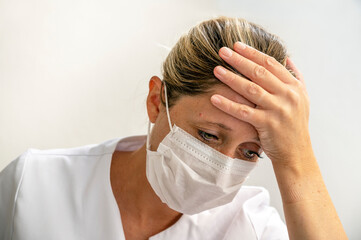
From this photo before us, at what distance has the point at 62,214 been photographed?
1.42m

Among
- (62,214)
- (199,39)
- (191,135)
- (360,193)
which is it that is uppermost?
(199,39)

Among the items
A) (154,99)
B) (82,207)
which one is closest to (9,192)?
(82,207)

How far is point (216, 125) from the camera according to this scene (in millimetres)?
1181

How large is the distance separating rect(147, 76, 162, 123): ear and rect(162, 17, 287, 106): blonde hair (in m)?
0.04

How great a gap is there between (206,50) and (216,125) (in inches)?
9.8

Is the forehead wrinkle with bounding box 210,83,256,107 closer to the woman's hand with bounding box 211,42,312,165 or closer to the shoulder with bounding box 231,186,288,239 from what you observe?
the woman's hand with bounding box 211,42,312,165

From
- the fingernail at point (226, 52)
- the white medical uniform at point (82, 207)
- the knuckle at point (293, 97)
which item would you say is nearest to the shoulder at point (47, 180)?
the white medical uniform at point (82, 207)

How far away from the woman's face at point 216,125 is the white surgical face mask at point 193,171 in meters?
0.02

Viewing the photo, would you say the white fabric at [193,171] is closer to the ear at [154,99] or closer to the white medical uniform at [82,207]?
the ear at [154,99]

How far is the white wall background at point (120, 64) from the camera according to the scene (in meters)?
1.93

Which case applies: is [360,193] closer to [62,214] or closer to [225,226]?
[225,226]

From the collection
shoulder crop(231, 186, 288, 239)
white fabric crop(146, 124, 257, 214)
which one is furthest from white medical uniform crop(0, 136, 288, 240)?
white fabric crop(146, 124, 257, 214)

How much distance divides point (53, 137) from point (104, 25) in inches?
24.9

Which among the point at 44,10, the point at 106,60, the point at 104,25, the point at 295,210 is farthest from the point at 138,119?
the point at 295,210
